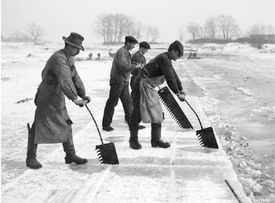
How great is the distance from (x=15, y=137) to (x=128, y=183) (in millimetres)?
2925

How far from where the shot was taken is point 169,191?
3.40 meters

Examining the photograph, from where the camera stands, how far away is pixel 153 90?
4816mm

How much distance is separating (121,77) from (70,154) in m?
2.09

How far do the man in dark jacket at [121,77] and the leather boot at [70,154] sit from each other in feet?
6.07

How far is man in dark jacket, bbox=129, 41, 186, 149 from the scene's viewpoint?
4.60 m

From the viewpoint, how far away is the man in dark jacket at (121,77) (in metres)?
5.66

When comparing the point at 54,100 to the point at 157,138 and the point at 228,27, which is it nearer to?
the point at 157,138

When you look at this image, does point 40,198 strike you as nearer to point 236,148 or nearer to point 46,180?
point 46,180

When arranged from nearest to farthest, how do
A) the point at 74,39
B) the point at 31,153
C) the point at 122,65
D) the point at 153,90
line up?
the point at 74,39 < the point at 31,153 < the point at 153,90 < the point at 122,65

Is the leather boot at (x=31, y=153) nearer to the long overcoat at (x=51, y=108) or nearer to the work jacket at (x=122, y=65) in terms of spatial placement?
the long overcoat at (x=51, y=108)

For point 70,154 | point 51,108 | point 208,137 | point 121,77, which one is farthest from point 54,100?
point 208,137

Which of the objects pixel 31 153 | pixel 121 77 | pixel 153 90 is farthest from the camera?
pixel 121 77

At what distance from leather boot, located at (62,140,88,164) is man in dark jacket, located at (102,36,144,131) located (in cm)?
185

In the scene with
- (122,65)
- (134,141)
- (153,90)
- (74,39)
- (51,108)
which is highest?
(74,39)
